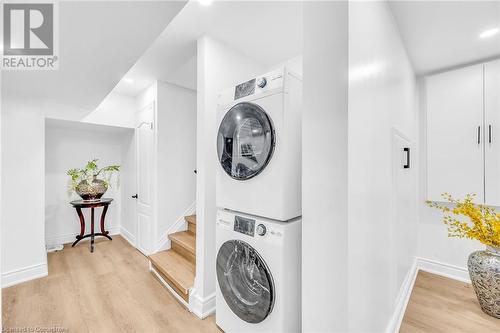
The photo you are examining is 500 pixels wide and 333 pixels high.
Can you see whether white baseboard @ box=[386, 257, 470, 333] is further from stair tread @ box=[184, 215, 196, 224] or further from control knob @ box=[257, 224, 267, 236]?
stair tread @ box=[184, 215, 196, 224]

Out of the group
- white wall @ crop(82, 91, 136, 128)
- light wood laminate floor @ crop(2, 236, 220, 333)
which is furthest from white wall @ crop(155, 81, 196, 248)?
white wall @ crop(82, 91, 136, 128)

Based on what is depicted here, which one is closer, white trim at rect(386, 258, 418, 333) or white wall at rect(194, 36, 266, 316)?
white trim at rect(386, 258, 418, 333)

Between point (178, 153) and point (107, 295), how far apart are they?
1756mm

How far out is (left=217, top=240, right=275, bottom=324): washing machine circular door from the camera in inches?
59.4

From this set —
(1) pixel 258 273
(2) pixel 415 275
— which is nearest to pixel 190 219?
(1) pixel 258 273

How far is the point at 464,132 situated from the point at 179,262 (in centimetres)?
335

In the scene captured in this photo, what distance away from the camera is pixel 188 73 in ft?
9.36

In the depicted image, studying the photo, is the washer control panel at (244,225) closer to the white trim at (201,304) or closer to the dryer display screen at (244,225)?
the dryer display screen at (244,225)

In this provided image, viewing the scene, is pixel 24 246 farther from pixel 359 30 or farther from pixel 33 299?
pixel 359 30

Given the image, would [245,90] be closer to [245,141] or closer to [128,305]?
[245,141]

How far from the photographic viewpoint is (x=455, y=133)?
8.21ft

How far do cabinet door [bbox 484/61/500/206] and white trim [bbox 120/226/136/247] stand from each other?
177 inches

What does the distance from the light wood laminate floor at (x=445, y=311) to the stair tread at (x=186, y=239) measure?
2.04 m

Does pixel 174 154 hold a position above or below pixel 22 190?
above
